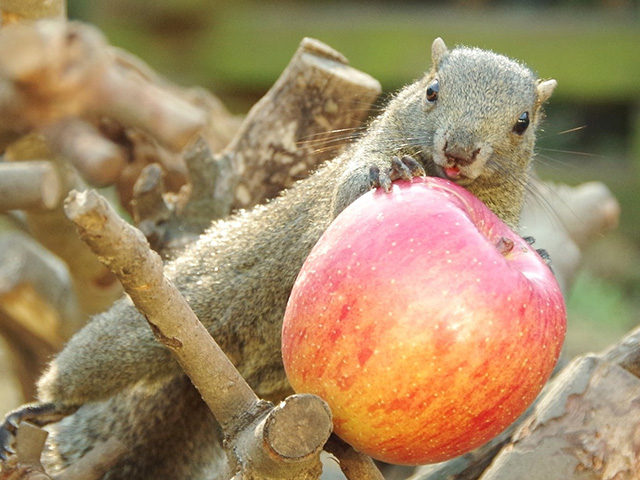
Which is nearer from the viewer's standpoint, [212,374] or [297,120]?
[212,374]

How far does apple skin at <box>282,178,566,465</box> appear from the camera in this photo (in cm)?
165

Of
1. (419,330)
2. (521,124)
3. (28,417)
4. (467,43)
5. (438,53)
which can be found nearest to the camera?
(419,330)

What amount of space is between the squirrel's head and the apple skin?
1.71ft

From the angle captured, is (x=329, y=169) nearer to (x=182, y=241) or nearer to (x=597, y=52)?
(x=182, y=241)

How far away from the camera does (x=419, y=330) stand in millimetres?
1648

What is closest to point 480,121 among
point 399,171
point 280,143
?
point 399,171

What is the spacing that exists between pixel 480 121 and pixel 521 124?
7.5 inches

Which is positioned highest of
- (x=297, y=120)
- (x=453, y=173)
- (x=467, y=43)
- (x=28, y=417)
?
(x=453, y=173)

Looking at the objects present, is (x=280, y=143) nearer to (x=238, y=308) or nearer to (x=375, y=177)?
(x=238, y=308)

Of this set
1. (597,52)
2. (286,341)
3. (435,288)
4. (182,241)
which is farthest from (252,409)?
(597,52)

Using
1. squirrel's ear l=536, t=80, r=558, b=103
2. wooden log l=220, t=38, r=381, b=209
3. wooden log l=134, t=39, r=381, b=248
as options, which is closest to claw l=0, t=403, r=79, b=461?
wooden log l=134, t=39, r=381, b=248

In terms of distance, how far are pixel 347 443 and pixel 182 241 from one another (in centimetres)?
155

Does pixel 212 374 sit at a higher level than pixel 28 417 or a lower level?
higher

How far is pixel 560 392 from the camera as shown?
2.23 meters
